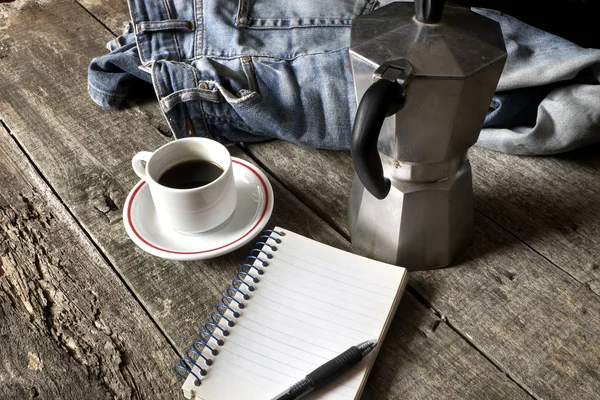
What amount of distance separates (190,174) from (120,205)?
0.10 meters

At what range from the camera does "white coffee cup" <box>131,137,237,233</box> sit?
0.59 m

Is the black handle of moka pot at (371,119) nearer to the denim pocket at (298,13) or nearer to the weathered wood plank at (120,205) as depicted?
the weathered wood plank at (120,205)

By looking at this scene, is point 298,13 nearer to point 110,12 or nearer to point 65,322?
point 110,12

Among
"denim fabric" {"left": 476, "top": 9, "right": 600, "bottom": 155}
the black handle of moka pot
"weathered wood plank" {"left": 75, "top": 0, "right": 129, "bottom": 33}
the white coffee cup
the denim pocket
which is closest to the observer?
the black handle of moka pot

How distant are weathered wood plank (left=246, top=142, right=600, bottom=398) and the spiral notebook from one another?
2.3 inches

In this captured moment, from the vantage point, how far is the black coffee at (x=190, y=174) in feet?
2.07

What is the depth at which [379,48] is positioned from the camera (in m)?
0.50

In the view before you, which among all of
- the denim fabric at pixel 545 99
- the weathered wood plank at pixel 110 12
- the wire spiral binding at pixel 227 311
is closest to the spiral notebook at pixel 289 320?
the wire spiral binding at pixel 227 311

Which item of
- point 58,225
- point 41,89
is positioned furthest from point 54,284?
point 41,89

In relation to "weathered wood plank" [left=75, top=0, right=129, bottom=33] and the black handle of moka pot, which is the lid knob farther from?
"weathered wood plank" [left=75, top=0, right=129, bottom=33]

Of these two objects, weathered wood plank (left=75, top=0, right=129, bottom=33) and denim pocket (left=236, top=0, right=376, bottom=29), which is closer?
denim pocket (left=236, top=0, right=376, bottom=29)

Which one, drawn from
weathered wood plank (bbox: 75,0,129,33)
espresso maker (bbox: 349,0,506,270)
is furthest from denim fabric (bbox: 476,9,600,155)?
weathered wood plank (bbox: 75,0,129,33)

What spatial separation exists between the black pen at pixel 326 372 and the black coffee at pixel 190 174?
233 millimetres

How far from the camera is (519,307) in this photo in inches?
22.7
